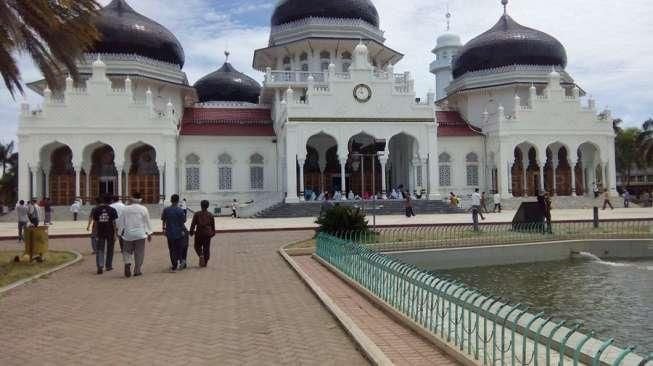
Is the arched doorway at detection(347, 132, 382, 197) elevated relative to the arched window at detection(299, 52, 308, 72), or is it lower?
lower

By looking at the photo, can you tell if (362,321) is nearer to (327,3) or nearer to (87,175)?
(87,175)

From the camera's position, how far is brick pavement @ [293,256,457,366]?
5.13 metres

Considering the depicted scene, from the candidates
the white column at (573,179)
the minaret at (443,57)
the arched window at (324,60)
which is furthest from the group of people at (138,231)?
the minaret at (443,57)

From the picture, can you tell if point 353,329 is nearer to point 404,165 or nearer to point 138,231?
point 138,231

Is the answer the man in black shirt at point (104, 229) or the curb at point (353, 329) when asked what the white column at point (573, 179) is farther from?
the man in black shirt at point (104, 229)

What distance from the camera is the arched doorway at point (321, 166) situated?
37688 millimetres

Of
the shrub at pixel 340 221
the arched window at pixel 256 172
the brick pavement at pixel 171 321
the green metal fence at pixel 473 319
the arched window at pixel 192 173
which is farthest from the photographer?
the arched window at pixel 256 172

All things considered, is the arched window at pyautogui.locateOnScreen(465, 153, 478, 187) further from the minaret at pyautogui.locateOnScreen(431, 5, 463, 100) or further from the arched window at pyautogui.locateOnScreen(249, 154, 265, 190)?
the minaret at pyautogui.locateOnScreen(431, 5, 463, 100)

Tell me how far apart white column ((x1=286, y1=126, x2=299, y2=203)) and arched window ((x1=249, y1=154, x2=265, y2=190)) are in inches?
177

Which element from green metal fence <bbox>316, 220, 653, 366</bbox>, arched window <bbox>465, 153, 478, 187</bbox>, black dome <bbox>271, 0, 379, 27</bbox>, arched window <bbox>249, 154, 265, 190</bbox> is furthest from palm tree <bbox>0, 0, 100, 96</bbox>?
arched window <bbox>465, 153, 478, 187</bbox>

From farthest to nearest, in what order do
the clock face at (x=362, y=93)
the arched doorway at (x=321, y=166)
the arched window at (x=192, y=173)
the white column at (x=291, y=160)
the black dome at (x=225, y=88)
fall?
the black dome at (x=225, y=88) < the arched doorway at (x=321, y=166) < the arched window at (x=192, y=173) < the clock face at (x=362, y=93) < the white column at (x=291, y=160)

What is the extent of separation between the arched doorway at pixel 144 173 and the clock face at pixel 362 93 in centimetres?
1237

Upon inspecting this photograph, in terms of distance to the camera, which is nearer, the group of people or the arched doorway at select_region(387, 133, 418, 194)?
the group of people

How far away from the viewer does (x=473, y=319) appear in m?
6.06
